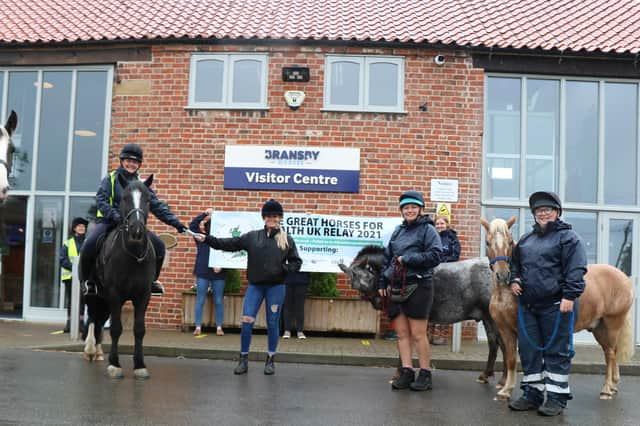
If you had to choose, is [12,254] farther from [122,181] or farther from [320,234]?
[122,181]

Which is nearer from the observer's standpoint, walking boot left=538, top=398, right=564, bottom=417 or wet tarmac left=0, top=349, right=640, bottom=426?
wet tarmac left=0, top=349, right=640, bottom=426

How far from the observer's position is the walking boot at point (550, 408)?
611 cm

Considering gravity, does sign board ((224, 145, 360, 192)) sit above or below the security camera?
below

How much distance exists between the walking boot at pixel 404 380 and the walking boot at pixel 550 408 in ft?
5.26

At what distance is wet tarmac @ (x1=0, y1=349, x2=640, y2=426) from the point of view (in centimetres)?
563

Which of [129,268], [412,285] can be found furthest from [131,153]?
[412,285]

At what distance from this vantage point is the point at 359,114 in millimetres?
12445

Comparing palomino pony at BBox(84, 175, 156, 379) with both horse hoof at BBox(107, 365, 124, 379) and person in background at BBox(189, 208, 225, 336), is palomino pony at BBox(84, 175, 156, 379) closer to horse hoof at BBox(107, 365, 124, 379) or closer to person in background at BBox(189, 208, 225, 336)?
horse hoof at BBox(107, 365, 124, 379)

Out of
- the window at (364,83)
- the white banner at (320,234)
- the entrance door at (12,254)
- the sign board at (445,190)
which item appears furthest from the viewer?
the entrance door at (12,254)

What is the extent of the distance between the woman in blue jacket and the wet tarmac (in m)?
0.31

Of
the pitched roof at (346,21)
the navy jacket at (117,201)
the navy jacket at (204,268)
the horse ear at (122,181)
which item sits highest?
the pitched roof at (346,21)

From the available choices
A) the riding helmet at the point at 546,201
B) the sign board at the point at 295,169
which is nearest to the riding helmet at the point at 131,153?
the riding helmet at the point at 546,201

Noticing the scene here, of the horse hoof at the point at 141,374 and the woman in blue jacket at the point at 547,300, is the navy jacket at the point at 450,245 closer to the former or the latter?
the woman in blue jacket at the point at 547,300

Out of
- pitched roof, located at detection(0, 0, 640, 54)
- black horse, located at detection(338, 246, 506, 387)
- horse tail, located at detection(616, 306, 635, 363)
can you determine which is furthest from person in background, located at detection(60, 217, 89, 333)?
horse tail, located at detection(616, 306, 635, 363)
